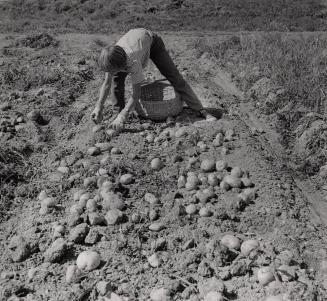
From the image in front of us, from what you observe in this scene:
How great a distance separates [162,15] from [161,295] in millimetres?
9584

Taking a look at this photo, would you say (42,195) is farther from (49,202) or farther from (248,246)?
(248,246)

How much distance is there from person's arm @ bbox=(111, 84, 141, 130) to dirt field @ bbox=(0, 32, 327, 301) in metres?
0.18

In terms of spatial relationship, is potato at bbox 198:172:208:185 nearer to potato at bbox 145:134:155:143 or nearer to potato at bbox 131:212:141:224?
potato at bbox 131:212:141:224

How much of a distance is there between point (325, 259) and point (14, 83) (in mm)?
4505

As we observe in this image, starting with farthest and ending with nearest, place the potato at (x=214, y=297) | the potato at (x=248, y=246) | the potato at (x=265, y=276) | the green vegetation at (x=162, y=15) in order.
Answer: the green vegetation at (x=162, y=15) < the potato at (x=248, y=246) < the potato at (x=265, y=276) < the potato at (x=214, y=297)

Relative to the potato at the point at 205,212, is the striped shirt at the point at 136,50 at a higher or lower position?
higher

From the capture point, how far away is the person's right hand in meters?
4.70

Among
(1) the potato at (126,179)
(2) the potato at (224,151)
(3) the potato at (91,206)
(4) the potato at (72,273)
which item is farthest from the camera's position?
(2) the potato at (224,151)

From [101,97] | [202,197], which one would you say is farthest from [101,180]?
[101,97]

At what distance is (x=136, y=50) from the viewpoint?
4.32m

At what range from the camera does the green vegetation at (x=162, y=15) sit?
1027 cm

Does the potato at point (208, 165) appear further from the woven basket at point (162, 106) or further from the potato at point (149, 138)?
the woven basket at point (162, 106)

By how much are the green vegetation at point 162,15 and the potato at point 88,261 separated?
24.0 ft


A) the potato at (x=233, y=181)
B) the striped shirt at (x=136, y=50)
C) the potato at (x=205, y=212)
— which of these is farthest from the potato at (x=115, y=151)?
the potato at (x=205, y=212)
